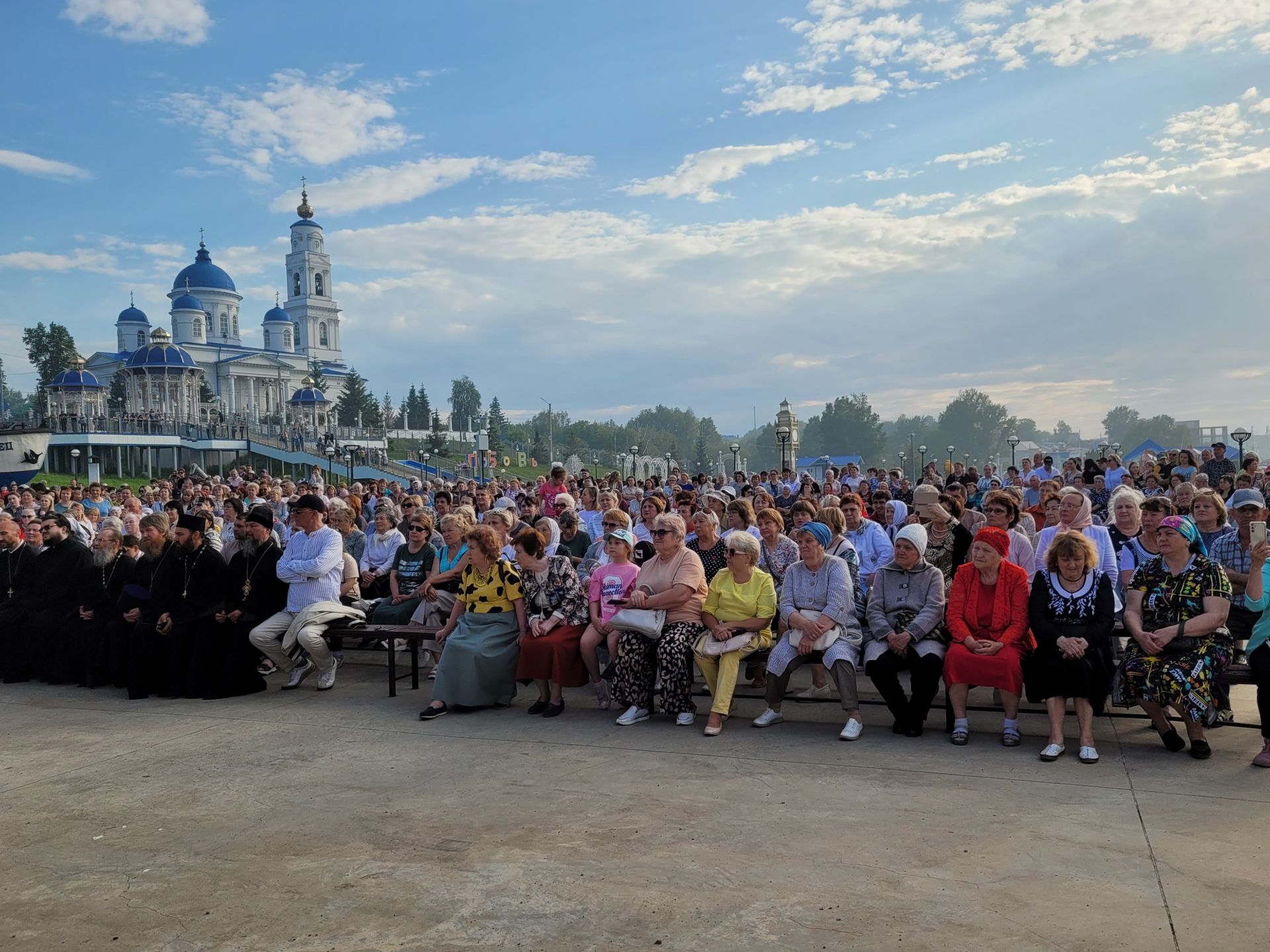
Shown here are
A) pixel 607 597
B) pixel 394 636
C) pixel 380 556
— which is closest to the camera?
pixel 607 597

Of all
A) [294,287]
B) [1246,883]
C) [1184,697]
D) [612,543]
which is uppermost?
[294,287]

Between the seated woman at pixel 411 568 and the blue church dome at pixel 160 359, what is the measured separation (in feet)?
209

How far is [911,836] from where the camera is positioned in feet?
14.0

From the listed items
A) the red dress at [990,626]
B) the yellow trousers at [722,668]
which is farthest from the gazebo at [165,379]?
the red dress at [990,626]

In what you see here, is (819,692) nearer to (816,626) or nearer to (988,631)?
(816,626)

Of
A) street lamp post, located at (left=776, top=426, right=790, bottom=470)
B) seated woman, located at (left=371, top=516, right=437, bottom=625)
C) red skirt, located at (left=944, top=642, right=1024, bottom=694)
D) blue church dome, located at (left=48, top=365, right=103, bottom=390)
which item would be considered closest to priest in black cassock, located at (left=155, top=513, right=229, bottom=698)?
seated woman, located at (left=371, top=516, right=437, bottom=625)

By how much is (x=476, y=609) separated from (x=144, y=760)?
2432 millimetres

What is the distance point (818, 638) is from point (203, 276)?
9143 centimetres

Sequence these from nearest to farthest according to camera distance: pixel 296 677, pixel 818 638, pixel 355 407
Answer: pixel 818 638 → pixel 296 677 → pixel 355 407

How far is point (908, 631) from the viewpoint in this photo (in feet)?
20.1

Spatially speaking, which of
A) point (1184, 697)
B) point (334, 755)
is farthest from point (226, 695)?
point (1184, 697)

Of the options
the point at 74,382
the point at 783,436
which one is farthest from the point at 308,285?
the point at 783,436

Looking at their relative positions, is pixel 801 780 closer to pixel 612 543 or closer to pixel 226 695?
pixel 612 543

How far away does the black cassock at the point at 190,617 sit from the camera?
7.75m
